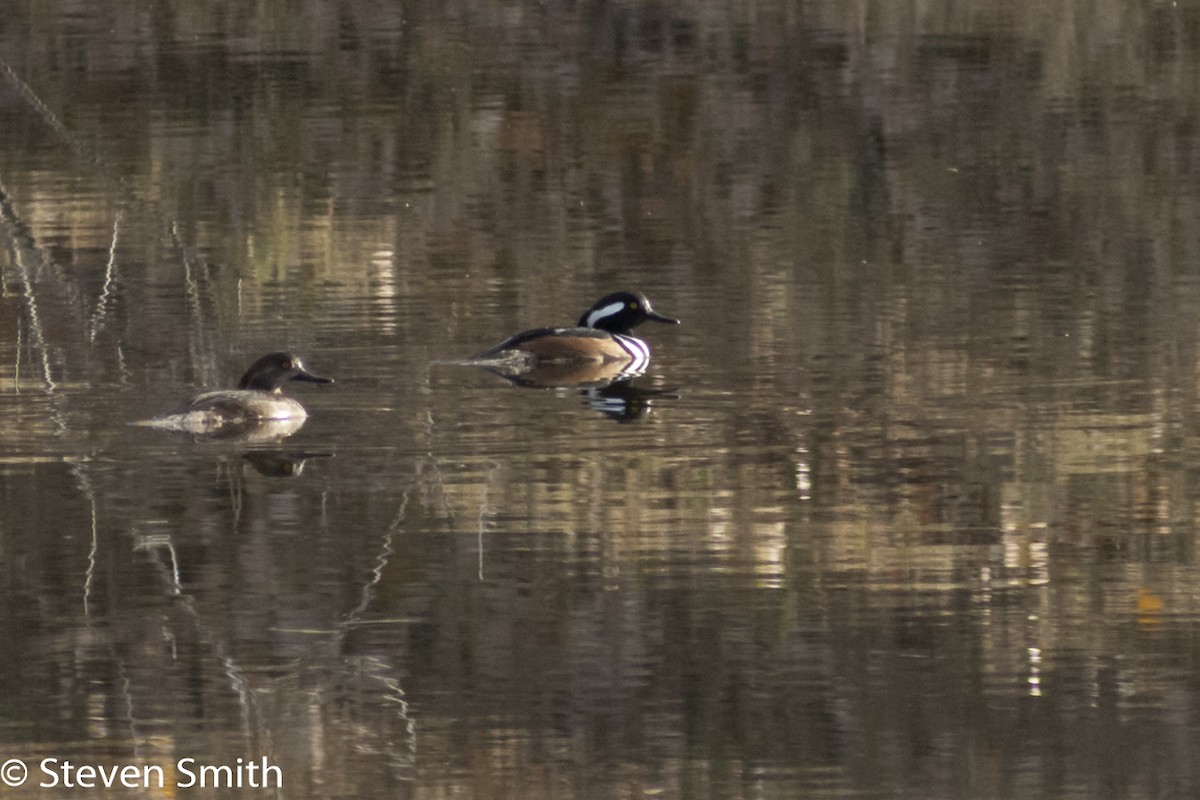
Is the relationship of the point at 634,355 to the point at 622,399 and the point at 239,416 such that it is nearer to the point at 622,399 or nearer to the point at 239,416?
the point at 622,399

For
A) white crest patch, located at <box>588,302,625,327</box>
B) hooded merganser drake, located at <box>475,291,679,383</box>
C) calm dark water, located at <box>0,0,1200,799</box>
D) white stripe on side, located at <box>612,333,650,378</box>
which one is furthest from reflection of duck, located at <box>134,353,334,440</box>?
white crest patch, located at <box>588,302,625,327</box>

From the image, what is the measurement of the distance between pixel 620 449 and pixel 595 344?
2564mm

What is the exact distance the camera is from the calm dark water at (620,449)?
→ 820 cm

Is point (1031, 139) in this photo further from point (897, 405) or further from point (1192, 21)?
Answer: point (897, 405)

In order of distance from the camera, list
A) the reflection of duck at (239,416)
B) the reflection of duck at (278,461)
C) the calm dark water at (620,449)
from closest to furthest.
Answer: the calm dark water at (620,449), the reflection of duck at (278,461), the reflection of duck at (239,416)

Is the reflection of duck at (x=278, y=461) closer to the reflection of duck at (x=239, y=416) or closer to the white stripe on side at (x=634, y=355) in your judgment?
the reflection of duck at (x=239, y=416)

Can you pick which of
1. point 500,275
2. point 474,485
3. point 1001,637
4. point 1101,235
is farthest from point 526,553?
point 1101,235

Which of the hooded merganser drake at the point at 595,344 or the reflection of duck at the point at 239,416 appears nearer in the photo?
the reflection of duck at the point at 239,416

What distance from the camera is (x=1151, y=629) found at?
9102 mm

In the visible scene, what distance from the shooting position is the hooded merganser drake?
46.0 ft

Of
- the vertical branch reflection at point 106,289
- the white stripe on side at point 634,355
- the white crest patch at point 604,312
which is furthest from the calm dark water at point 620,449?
the white crest patch at point 604,312

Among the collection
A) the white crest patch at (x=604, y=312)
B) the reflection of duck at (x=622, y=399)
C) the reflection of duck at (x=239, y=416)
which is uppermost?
the white crest patch at (x=604, y=312)

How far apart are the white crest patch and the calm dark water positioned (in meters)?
0.42

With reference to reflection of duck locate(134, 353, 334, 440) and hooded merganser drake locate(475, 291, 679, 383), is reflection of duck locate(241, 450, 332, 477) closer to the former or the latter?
reflection of duck locate(134, 353, 334, 440)
